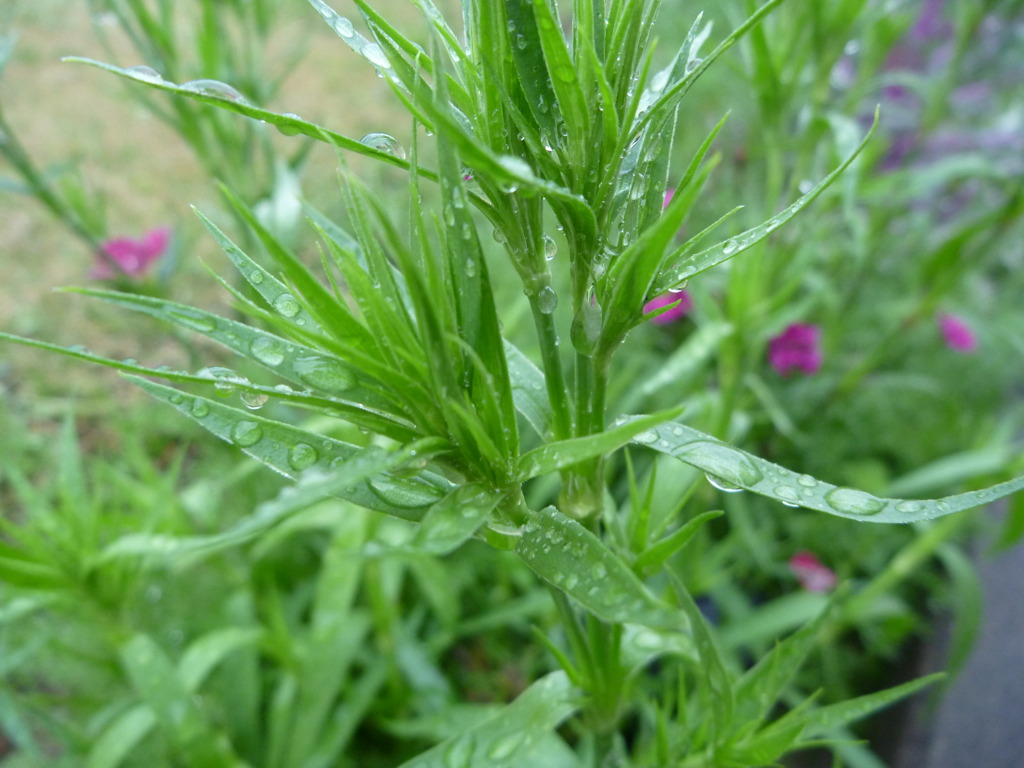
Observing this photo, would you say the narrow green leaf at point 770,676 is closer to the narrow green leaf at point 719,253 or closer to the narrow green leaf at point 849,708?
the narrow green leaf at point 849,708

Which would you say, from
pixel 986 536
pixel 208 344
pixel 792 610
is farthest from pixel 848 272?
pixel 208 344

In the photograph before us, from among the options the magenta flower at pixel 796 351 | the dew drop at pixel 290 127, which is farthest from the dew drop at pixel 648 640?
the magenta flower at pixel 796 351

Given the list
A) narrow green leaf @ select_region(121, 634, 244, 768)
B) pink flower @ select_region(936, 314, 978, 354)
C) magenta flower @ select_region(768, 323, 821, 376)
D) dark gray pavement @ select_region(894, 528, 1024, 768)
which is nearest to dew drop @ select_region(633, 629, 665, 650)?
narrow green leaf @ select_region(121, 634, 244, 768)

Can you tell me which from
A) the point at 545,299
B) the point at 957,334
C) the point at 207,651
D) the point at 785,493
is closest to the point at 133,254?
the point at 207,651

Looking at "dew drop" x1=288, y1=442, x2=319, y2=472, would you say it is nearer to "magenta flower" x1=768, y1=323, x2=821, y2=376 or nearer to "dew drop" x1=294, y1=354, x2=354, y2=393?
"dew drop" x1=294, y1=354, x2=354, y2=393

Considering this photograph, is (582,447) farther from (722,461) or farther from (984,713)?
(984,713)

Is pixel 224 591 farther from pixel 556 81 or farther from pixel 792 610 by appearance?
pixel 556 81
